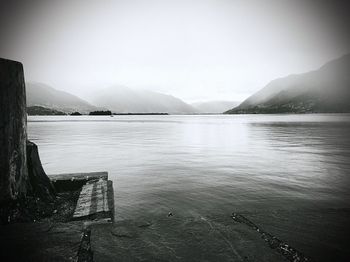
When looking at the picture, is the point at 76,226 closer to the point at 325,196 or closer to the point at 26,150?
the point at 26,150

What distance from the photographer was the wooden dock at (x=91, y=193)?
5.09 metres

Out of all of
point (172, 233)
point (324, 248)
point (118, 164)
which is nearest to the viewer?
point (172, 233)

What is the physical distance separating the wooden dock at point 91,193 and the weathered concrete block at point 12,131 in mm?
1260

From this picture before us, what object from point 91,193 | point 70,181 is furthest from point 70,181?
point 91,193

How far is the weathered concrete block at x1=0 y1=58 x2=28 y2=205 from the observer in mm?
4648

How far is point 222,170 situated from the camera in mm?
12875

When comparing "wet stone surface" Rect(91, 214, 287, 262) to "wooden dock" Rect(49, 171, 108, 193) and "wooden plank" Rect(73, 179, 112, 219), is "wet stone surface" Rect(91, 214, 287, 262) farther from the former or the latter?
"wooden dock" Rect(49, 171, 108, 193)

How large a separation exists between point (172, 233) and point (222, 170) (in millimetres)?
9263

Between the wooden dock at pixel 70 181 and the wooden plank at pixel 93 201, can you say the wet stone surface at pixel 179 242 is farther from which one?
the wooden dock at pixel 70 181

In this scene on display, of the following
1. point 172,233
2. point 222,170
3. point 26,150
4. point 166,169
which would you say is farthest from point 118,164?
point 172,233

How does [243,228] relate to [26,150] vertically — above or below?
below

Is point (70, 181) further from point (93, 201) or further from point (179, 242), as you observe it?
point (179, 242)

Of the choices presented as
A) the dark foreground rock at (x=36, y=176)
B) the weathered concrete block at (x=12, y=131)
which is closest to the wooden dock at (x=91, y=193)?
the dark foreground rock at (x=36, y=176)

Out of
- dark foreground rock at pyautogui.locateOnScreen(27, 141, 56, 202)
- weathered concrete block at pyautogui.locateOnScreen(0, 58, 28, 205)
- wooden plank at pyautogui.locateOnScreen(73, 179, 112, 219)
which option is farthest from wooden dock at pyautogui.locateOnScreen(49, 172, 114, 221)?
weathered concrete block at pyautogui.locateOnScreen(0, 58, 28, 205)
